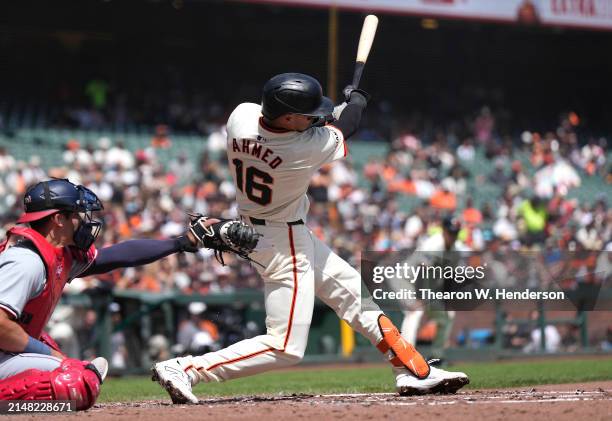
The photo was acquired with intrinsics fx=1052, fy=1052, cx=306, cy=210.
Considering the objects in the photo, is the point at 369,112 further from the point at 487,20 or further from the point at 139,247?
the point at 139,247

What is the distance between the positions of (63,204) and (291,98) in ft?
4.19

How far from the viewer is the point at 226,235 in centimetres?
519

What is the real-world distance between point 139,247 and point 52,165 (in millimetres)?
11278

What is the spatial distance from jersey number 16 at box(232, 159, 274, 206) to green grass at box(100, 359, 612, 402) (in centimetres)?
189

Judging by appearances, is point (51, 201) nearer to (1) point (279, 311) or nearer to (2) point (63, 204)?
(2) point (63, 204)

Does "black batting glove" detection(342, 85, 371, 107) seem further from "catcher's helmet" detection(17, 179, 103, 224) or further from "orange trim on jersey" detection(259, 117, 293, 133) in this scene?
"catcher's helmet" detection(17, 179, 103, 224)

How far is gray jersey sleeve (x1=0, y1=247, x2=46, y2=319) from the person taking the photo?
15.2ft

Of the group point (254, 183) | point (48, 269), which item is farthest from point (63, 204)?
point (254, 183)

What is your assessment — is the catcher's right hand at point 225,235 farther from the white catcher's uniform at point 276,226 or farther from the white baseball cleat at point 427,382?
the white baseball cleat at point 427,382

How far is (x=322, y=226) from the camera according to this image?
15.4 metres

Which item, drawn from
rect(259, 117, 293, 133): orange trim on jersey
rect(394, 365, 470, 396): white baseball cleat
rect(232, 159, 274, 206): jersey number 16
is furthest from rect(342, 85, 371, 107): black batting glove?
rect(394, 365, 470, 396): white baseball cleat

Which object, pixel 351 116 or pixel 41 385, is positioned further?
pixel 351 116

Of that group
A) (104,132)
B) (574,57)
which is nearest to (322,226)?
(104,132)

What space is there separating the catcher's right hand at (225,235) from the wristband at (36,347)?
901 mm
